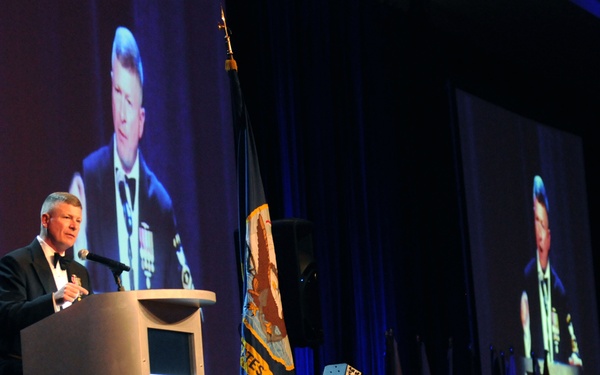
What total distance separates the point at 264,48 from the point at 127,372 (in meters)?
4.47

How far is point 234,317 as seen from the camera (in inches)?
247

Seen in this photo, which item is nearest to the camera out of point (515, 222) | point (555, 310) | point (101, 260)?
point (101, 260)

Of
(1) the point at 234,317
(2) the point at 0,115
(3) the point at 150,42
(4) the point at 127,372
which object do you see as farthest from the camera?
(1) the point at 234,317

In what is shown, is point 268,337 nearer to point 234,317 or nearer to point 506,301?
point 234,317

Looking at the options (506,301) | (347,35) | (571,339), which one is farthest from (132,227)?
(571,339)

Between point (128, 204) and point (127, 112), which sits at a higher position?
point (127, 112)

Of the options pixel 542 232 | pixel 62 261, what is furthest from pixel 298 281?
pixel 542 232

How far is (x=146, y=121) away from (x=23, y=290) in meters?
2.15

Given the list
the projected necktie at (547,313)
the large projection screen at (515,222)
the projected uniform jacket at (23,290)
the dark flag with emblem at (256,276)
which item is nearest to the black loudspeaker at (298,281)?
the dark flag with emblem at (256,276)

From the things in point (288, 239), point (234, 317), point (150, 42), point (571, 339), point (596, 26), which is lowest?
point (571, 339)

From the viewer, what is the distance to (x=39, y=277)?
379 centimetres

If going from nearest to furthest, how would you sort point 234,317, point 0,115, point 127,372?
point 127,372 < point 0,115 < point 234,317

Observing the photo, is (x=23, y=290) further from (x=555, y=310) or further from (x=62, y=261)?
(x=555, y=310)

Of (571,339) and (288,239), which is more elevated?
(288,239)
